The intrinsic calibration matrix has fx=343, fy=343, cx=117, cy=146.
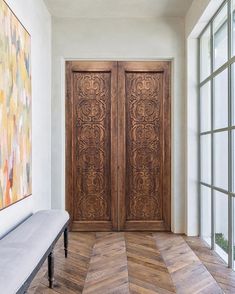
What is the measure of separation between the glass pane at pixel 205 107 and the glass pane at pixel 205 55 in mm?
167

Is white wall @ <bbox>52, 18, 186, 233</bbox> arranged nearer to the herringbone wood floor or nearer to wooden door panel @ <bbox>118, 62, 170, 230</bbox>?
wooden door panel @ <bbox>118, 62, 170, 230</bbox>

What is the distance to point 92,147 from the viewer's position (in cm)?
477

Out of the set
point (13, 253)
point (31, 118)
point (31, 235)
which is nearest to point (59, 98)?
point (31, 118)

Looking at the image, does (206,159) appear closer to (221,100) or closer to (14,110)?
(221,100)

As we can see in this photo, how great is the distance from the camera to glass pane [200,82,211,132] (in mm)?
4207

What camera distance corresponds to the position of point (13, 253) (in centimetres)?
207

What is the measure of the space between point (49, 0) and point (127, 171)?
2.41m

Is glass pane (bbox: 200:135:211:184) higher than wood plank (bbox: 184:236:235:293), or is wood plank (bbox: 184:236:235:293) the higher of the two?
glass pane (bbox: 200:135:211:184)

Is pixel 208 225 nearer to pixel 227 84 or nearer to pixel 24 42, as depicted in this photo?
pixel 227 84

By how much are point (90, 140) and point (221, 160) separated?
74.0 inches

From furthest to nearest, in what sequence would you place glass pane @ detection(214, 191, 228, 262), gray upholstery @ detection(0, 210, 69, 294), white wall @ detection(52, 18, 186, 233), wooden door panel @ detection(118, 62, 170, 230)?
wooden door panel @ detection(118, 62, 170, 230), white wall @ detection(52, 18, 186, 233), glass pane @ detection(214, 191, 228, 262), gray upholstery @ detection(0, 210, 69, 294)

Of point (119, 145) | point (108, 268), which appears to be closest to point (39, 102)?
point (119, 145)

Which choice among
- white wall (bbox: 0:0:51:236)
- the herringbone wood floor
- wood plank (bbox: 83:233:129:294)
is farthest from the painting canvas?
wood plank (bbox: 83:233:129:294)

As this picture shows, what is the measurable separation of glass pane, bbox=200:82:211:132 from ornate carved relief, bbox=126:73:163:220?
59cm
